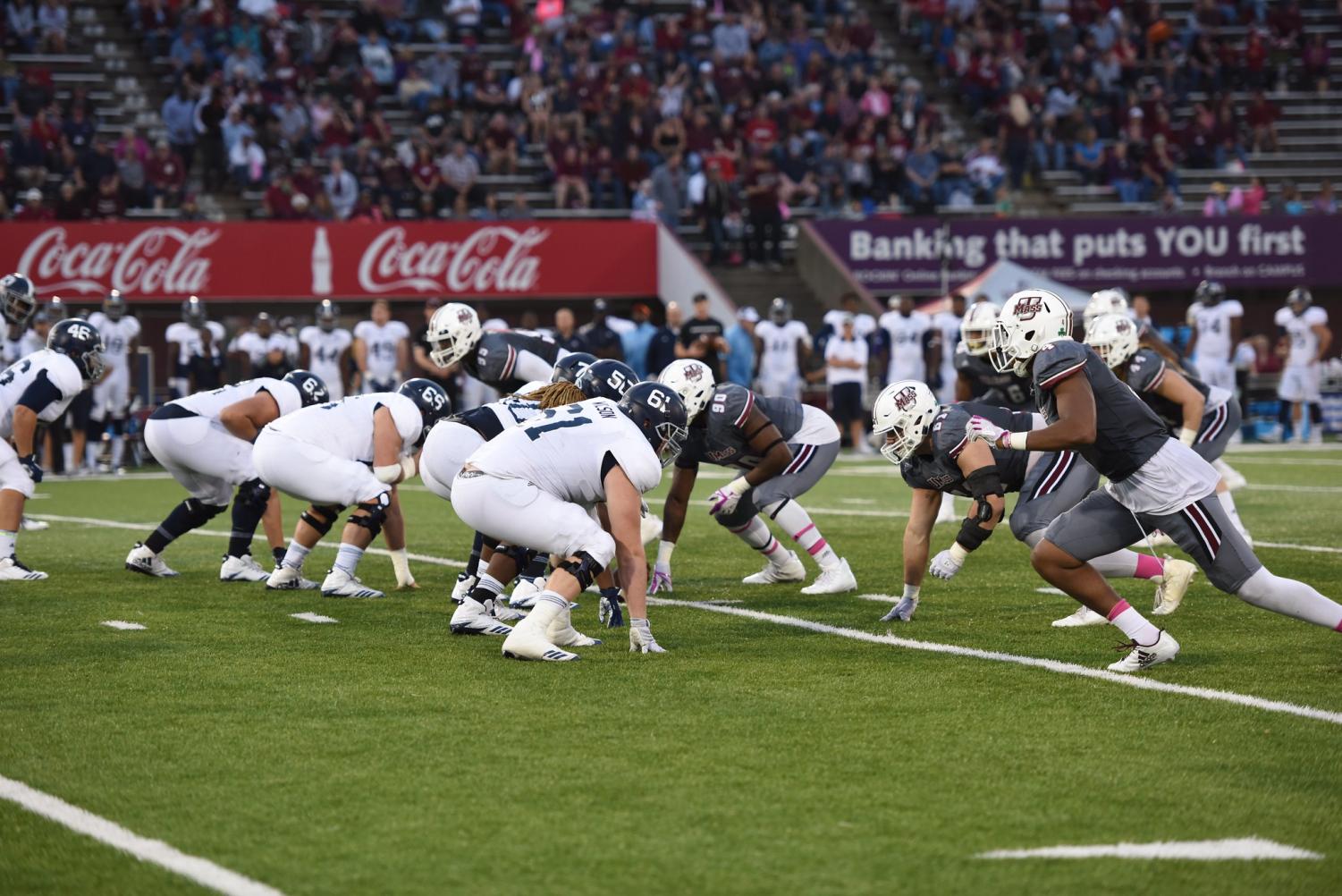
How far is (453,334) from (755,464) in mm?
1872

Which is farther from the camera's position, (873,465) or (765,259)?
(765,259)

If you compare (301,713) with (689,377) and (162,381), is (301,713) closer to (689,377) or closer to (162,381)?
(689,377)

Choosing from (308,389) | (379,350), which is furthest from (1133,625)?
(379,350)

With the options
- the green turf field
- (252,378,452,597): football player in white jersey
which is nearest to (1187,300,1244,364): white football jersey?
the green turf field

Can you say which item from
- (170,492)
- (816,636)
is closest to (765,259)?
(170,492)

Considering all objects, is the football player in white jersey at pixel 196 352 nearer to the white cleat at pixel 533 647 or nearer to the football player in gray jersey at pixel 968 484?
the football player in gray jersey at pixel 968 484

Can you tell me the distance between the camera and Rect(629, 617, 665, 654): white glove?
7160mm

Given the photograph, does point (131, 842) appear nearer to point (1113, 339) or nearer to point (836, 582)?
point (836, 582)

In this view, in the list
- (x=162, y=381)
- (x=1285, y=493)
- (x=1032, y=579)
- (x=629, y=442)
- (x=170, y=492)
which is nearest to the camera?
(x=629, y=442)

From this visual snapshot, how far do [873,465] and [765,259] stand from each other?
6575mm

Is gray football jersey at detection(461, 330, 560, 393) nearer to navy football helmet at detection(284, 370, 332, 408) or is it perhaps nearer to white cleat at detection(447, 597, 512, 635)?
navy football helmet at detection(284, 370, 332, 408)

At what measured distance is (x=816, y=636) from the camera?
784cm

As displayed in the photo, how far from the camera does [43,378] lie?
33.0ft

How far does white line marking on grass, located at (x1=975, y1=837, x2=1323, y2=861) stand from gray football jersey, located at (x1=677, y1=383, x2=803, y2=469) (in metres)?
4.72
